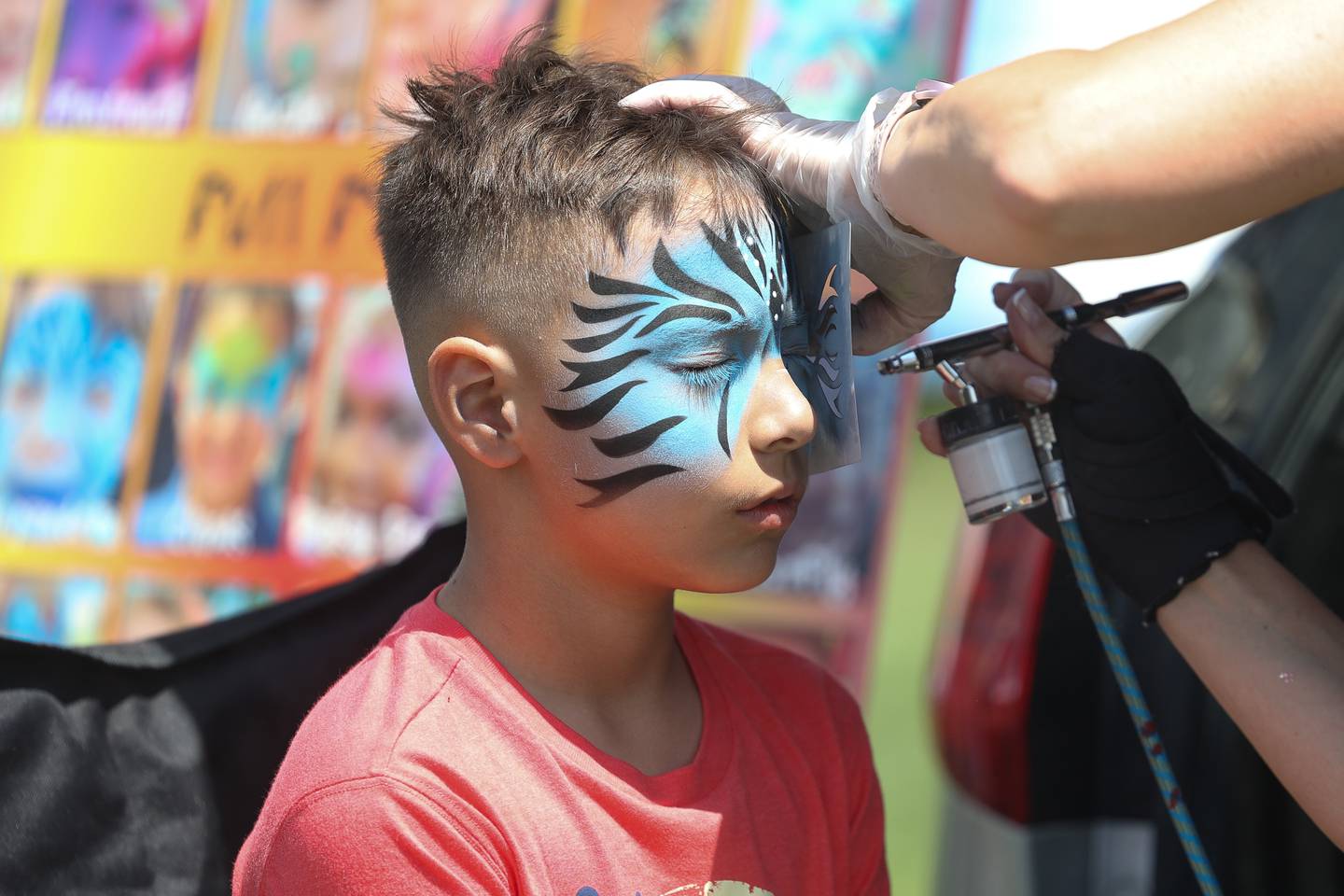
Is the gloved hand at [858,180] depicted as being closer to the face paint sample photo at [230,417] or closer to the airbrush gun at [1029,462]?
the airbrush gun at [1029,462]

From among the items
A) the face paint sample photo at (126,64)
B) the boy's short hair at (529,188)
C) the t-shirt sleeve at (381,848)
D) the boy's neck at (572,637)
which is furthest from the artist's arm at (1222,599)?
the face paint sample photo at (126,64)

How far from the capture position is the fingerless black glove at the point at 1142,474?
5.41 ft

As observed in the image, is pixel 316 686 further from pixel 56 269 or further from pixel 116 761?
pixel 56 269

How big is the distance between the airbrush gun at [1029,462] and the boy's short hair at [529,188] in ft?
1.12

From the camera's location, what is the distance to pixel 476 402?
163 centimetres

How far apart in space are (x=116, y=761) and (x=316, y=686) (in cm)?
28

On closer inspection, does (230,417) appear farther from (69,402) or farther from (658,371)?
(658,371)

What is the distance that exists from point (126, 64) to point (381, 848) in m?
3.31

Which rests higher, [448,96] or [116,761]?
[448,96]

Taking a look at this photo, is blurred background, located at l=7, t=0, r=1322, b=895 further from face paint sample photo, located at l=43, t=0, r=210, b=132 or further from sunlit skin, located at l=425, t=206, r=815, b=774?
sunlit skin, located at l=425, t=206, r=815, b=774

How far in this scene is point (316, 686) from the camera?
6.35 ft

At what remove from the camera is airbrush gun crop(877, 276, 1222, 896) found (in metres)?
1.70

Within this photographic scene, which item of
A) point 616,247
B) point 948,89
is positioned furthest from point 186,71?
point 948,89

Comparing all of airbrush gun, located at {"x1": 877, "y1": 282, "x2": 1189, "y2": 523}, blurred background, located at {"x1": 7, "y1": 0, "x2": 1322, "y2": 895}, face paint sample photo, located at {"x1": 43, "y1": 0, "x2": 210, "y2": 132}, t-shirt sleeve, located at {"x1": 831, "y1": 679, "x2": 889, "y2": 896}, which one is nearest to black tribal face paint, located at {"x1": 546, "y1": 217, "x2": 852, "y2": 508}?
airbrush gun, located at {"x1": 877, "y1": 282, "x2": 1189, "y2": 523}
